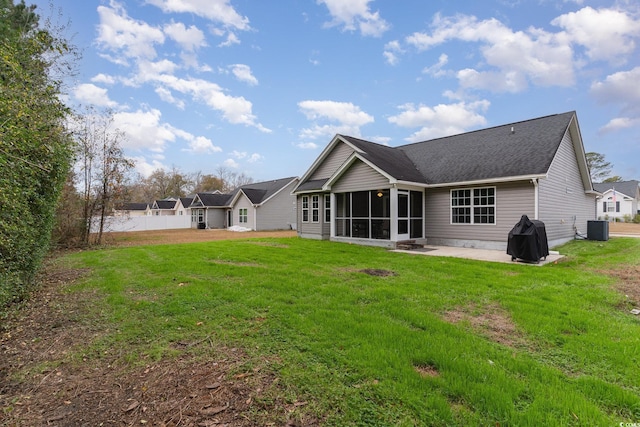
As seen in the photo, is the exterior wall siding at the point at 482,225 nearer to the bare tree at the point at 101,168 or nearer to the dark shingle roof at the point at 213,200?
the bare tree at the point at 101,168

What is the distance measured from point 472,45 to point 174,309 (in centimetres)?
1674

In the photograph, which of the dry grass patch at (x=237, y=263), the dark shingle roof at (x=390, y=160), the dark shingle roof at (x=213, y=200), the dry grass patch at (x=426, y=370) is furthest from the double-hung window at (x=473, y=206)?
the dark shingle roof at (x=213, y=200)

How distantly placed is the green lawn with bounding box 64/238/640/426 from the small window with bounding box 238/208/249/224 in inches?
791

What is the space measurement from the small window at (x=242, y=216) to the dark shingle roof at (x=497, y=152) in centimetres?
1713

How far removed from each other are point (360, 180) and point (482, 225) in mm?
5340

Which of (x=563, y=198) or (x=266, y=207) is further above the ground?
(x=266, y=207)

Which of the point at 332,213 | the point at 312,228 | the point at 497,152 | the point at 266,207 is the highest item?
the point at 497,152

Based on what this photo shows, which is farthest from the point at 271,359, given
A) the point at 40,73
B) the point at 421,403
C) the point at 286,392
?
the point at 40,73

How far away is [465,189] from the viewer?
12.4 m

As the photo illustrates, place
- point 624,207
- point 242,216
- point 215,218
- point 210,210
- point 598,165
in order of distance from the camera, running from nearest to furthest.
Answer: point 242,216, point 210,210, point 215,218, point 624,207, point 598,165

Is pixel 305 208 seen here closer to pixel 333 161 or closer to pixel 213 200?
pixel 333 161

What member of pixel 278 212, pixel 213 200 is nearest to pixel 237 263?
pixel 278 212

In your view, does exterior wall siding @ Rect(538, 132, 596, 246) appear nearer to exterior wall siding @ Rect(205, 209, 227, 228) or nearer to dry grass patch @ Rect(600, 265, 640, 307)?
dry grass patch @ Rect(600, 265, 640, 307)

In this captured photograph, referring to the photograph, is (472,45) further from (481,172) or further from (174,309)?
(174,309)
